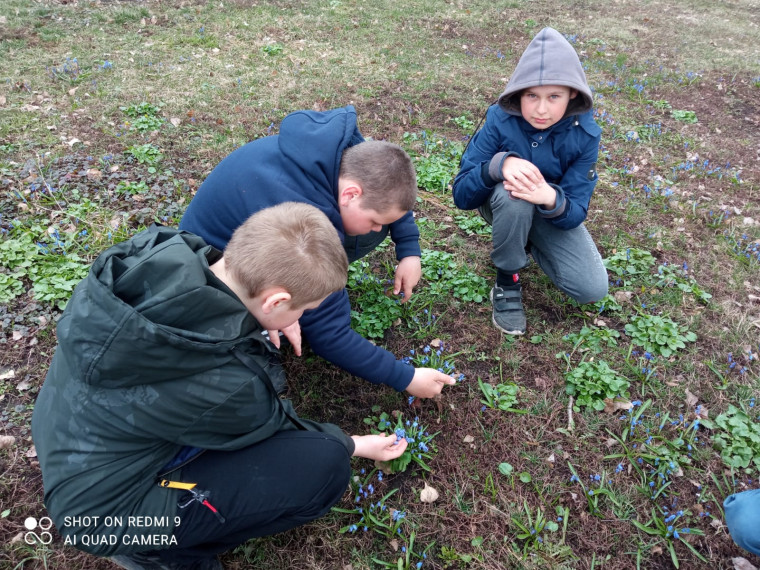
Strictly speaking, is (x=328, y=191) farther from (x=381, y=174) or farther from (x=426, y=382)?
(x=426, y=382)

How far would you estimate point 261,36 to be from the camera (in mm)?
7594

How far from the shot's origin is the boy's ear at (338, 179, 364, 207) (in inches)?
96.5

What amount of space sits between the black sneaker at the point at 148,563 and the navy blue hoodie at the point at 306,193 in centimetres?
106

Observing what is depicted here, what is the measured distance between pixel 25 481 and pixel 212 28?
732 centimetres

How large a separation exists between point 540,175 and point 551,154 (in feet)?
1.20

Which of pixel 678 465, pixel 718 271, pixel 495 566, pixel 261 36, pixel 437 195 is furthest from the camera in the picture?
pixel 261 36

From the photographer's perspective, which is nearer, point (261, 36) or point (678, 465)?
point (678, 465)

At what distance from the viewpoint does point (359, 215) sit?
2.52m

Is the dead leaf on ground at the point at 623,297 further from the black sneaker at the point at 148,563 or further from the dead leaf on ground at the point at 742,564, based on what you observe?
the black sneaker at the point at 148,563

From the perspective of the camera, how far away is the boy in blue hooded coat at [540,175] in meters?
2.97

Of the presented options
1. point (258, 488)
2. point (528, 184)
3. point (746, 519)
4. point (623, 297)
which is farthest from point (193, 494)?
point (623, 297)

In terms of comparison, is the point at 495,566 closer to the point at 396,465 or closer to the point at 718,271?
the point at 396,465

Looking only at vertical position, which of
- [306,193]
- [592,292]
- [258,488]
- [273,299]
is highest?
[306,193]

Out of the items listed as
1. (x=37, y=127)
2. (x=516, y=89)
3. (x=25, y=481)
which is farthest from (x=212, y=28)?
(x=25, y=481)
